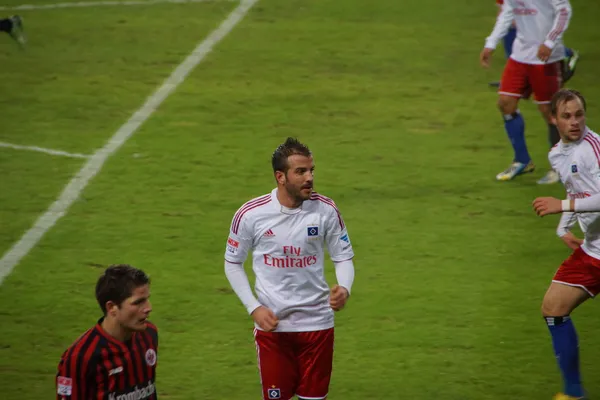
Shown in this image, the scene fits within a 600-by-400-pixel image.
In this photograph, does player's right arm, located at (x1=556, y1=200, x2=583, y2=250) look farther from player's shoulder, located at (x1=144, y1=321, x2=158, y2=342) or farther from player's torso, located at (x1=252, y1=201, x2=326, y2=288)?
player's shoulder, located at (x1=144, y1=321, x2=158, y2=342)

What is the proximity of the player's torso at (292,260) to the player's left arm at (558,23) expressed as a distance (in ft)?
18.6

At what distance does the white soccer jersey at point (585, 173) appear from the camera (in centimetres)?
753

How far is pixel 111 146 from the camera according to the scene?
43.0 feet

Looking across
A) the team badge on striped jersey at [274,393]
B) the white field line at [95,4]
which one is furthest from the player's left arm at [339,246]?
→ the white field line at [95,4]

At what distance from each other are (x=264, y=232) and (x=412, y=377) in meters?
2.22

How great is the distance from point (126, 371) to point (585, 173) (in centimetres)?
344

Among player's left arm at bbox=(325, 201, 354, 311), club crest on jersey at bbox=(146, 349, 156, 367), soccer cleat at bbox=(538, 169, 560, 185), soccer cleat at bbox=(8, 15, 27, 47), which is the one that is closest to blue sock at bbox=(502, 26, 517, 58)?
soccer cleat at bbox=(538, 169, 560, 185)

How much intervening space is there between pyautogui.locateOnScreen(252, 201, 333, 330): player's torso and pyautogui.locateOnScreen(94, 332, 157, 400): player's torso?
3.67 feet

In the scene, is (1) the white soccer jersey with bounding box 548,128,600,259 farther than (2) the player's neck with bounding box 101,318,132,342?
Yes

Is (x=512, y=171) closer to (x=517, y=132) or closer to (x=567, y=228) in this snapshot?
(x=517, y=132)


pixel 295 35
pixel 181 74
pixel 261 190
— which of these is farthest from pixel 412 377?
pixel 295 35

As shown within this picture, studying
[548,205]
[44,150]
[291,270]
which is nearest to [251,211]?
[291,270]

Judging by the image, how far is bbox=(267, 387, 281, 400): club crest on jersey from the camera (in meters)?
6.68

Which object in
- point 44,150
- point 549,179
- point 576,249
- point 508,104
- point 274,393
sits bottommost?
point 549,179
